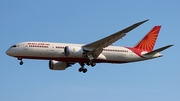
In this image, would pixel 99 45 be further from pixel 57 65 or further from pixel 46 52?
pixel 57 65

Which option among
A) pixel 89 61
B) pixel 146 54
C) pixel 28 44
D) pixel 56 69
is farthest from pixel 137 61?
pixel 28 44

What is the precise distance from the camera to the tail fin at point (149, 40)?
65.2m

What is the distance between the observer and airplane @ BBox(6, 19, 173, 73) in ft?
190

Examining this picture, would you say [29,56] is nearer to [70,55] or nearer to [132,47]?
[70,55]

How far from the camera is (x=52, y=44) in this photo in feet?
193

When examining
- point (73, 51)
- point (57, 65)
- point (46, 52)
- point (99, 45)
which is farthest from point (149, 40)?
point (46, 52)

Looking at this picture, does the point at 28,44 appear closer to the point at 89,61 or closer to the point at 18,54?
the point at 18,54

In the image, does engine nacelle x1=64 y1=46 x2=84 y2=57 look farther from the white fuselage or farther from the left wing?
the left wing

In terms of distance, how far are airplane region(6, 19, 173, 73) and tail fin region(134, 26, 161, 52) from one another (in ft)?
0.67

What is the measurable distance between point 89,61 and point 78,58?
2022mm

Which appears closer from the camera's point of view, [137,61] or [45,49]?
[45,49]

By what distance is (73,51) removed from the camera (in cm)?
5834

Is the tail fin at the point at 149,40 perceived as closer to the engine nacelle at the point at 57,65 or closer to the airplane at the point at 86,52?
the airplane at the point at 86,52

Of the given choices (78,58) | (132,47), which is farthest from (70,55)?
(132,47)
